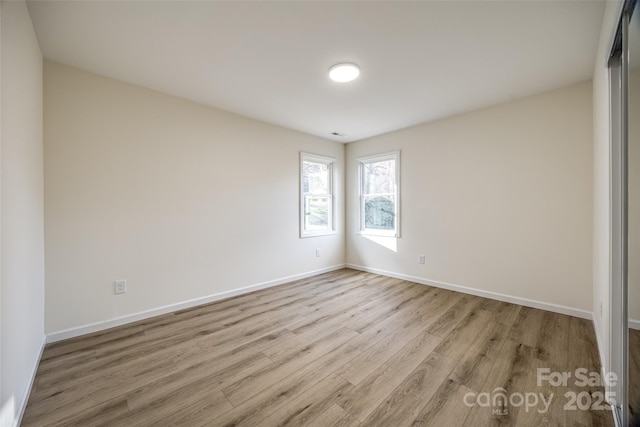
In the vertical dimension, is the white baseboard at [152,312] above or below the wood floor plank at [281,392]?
above

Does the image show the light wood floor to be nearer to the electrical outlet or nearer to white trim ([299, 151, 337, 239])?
the electrical outlet

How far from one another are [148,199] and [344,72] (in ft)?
8.04

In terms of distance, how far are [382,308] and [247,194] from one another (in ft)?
7.72

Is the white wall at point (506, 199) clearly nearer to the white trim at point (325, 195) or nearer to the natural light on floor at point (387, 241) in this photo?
the natural light on floor at point (387, 241)

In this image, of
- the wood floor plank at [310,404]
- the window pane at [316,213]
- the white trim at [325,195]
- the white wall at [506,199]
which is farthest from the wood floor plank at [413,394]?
the window pane at [316,213]

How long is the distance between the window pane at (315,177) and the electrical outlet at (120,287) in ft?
8.96

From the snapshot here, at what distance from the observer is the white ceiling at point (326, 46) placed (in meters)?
1.70

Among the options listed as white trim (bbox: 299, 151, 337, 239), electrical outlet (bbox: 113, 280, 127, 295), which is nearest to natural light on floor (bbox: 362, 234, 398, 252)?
white trim (bbox: 299, 151, 337, 239)

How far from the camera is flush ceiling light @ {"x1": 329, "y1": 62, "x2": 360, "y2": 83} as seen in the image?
2324mm

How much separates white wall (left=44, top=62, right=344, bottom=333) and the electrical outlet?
0.13ft

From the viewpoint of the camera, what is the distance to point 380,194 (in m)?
4.59

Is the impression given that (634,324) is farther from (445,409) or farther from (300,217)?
(300,217)

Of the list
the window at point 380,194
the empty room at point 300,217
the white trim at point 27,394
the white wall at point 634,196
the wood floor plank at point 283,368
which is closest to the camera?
the white wall at point 634,196

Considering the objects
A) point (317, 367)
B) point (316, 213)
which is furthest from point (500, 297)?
point (316, 213)
